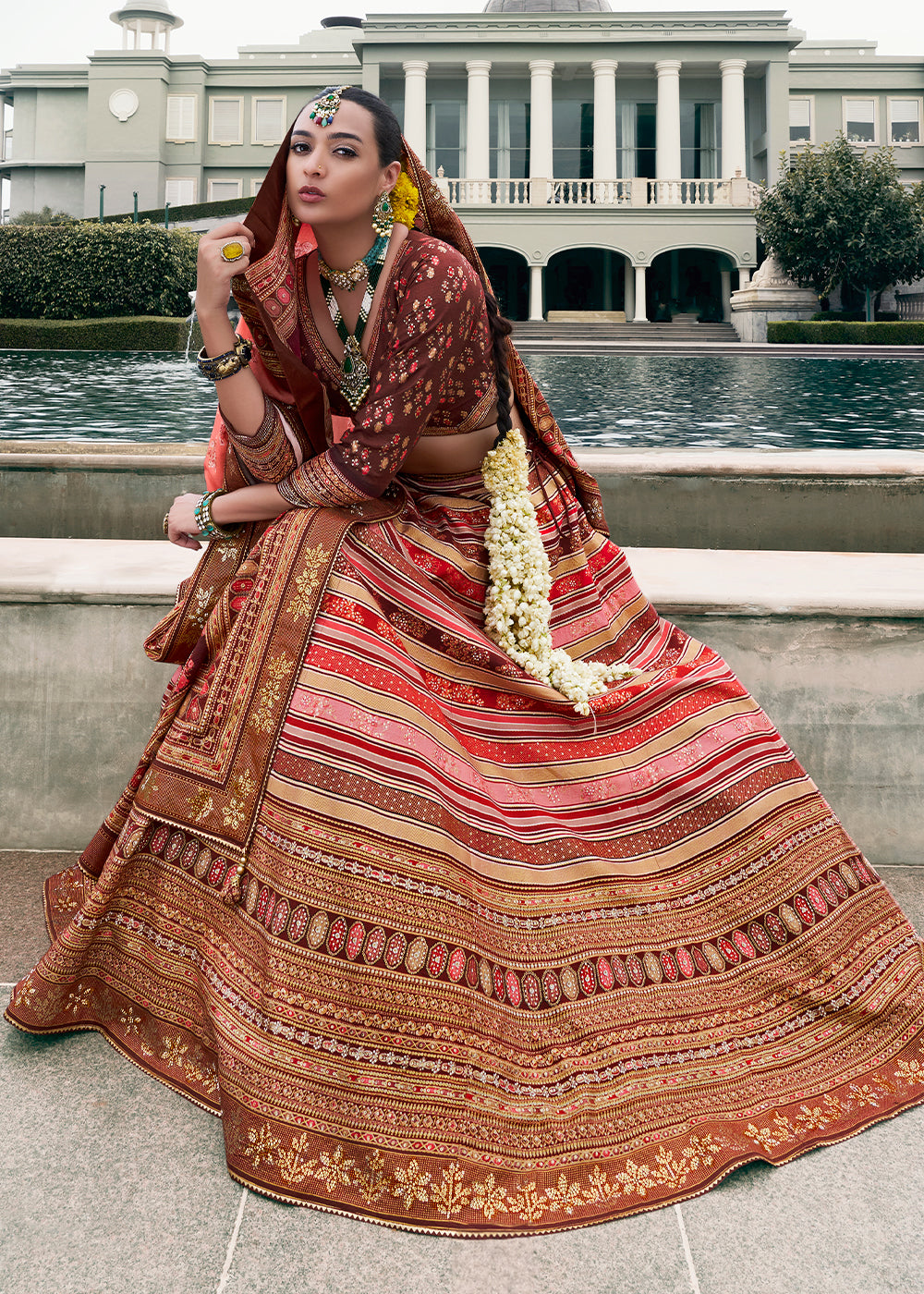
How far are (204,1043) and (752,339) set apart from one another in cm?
2253

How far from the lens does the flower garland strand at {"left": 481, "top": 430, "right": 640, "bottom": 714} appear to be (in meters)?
1.85

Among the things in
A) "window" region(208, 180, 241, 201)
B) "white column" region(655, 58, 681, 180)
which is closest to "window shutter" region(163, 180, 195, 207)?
"window" region(208, 180, 241, 201)

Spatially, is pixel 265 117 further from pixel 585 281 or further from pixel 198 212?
pixel 585 281

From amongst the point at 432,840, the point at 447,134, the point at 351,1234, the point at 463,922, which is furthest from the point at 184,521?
the point at 447,134

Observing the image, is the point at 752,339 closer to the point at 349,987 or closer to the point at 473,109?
the point at 473,109

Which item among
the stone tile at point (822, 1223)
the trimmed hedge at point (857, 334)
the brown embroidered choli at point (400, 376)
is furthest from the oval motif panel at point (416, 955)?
the trimmed hedge at point (857, 334)

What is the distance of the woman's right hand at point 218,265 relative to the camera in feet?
5.73

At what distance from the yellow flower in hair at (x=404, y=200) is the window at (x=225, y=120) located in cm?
3594

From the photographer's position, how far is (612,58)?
2664 cm

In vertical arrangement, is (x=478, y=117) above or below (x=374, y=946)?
above

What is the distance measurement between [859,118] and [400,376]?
35827 mm

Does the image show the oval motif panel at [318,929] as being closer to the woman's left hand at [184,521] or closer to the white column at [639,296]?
the woman's left hand at [184,521]

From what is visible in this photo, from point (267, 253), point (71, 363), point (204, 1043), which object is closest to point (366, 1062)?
point (204, 1043)

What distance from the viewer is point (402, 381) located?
173 cm
